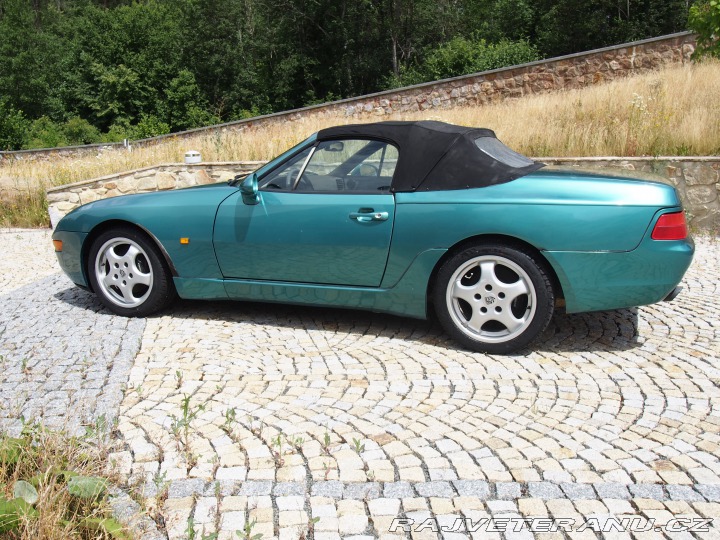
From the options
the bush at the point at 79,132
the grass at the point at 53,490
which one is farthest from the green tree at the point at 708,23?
the bush at the point at 79,132

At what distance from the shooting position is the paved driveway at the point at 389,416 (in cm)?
293

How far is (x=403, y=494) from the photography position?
9.95 ft

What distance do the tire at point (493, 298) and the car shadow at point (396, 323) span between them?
210 millimetres

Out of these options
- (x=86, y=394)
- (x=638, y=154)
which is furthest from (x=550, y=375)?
(x=638, y=154)

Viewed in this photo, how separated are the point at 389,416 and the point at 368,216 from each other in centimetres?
157

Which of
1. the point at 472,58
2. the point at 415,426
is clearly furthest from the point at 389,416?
the point at 472,58

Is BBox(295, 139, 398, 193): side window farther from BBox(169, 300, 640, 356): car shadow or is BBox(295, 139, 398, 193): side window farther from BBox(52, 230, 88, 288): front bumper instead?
BBox(52, 230, 88, 288): front bumper

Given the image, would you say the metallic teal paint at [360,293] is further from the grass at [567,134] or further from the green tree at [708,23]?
the green tree at [708,23]

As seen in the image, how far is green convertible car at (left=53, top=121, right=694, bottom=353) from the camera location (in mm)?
4465

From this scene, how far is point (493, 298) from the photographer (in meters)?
4.63

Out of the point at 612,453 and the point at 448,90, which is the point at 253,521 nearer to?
the point at 612,453

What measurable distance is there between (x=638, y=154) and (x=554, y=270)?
5.94 m

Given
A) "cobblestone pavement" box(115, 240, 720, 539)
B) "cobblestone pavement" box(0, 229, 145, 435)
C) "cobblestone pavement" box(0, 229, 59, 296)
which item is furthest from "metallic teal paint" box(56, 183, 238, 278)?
"cobblestone pavement" box(0, 229, 59, 296)

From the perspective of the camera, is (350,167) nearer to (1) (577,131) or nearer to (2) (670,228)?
(2) (670,228)
